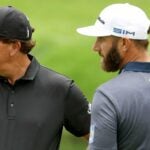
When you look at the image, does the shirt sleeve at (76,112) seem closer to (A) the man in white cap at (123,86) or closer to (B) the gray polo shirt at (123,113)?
(A) the man in white cap at (123,86)

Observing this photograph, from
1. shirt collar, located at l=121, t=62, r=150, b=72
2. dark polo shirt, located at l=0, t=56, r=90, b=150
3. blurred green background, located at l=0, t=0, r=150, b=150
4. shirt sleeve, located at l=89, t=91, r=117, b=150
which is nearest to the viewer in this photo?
shirt sleeve, located at l=89, t=91, r=117, b=150

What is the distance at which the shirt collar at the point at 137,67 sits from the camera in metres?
3.11

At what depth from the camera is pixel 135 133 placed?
3053 millimetres

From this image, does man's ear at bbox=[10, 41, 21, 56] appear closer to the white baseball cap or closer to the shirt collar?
the white baseball cap

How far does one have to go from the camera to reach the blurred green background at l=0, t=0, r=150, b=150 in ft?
23.1

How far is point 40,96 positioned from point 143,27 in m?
0.64

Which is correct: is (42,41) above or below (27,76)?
below

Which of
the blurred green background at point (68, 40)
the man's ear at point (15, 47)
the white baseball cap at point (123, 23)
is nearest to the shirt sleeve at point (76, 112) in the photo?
the man's ear at point (15, 47)

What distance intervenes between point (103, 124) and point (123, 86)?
18 centimetres

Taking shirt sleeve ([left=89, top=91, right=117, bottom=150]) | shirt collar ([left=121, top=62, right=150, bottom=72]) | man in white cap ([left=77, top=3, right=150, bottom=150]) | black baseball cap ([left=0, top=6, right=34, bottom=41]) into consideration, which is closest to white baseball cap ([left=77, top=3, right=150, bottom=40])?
man in white cap ([left=77, top=3, right=150, bottom=150])

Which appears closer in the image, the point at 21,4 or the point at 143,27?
→ the point at 143,27

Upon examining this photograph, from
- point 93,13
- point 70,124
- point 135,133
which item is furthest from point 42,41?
point 135,133

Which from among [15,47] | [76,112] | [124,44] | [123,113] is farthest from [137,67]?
[15,47]

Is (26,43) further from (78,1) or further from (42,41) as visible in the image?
(78,1)
